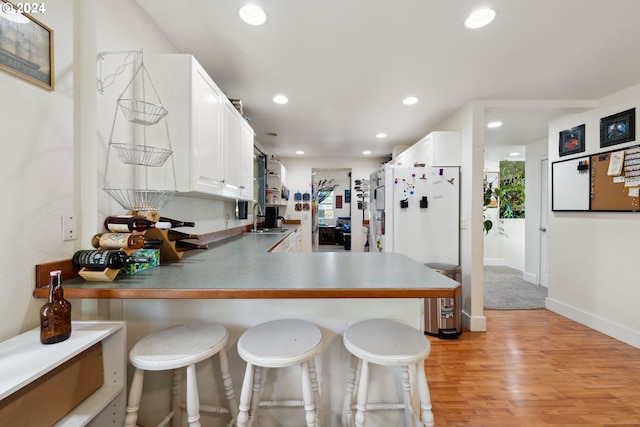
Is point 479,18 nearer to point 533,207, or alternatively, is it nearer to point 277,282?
point 277,282

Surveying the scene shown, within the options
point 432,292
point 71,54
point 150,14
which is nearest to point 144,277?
point 71,54

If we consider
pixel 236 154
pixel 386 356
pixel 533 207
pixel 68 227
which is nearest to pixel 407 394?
pixel 386 356

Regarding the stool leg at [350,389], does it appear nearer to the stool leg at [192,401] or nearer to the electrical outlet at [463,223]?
the stool leg at [192,401]

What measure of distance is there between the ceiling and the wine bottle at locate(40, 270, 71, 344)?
1566 millimetres

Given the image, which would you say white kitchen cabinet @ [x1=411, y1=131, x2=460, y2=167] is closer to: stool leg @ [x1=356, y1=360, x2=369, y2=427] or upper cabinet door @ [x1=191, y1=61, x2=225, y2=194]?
upper cabinet door @ [x1=191, y1=61, x2=225, y2=194]

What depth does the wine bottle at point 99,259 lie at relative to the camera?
100cm

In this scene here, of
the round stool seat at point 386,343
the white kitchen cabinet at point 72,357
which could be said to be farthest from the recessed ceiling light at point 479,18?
the white kitchen cabinet at point 72,357

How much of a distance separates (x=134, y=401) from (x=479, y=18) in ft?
8.50

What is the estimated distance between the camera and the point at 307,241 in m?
5.75

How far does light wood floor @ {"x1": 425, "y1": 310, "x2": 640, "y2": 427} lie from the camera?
4.95ft

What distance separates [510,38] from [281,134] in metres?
2.92

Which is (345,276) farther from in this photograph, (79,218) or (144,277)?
(79,218)

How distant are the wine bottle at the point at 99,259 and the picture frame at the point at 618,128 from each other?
158 inches

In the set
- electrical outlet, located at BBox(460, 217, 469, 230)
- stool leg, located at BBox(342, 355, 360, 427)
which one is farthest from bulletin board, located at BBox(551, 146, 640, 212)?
stool leg, located at BBox(342, 355, 360, 427)
